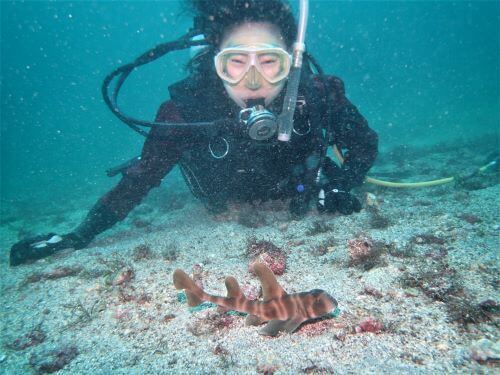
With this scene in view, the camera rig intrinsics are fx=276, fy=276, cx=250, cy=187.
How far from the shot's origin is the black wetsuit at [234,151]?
533cm

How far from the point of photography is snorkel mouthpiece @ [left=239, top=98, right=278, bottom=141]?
13.9 ft

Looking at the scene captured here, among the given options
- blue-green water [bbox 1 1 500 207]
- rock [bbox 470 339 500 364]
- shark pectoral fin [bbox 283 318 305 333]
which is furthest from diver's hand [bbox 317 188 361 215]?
blue-green water [bbox 1 1 500 207]

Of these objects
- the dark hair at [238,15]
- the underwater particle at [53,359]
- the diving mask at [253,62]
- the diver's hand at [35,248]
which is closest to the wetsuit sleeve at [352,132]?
the dark hair at [238,15]

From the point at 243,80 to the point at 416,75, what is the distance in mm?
125353

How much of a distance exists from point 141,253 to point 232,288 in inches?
108

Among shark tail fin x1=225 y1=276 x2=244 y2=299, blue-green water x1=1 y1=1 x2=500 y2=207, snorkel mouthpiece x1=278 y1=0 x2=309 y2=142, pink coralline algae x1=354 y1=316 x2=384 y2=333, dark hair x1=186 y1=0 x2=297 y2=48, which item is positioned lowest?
pink coralline algae x1=354 y1=316 x2=384 y2=333

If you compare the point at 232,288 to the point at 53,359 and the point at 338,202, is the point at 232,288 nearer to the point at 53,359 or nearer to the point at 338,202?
the point at 53,359

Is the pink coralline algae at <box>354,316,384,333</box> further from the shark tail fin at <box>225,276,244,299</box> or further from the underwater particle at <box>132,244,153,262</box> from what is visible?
the underwater particle at <box>132,244,153,262</box>

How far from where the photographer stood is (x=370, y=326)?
2.32 m

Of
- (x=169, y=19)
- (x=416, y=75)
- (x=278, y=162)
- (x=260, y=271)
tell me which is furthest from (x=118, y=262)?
(x=416, y=75)

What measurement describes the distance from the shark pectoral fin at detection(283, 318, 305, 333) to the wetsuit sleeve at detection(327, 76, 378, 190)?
3.97 meters

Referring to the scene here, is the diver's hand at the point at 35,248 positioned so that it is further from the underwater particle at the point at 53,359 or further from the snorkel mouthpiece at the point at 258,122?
the snorkel mouthpiece at the point at 258,122

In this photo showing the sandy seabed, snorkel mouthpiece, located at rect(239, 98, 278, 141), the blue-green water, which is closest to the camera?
the sandy seabed

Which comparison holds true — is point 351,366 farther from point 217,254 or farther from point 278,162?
point 278,162
